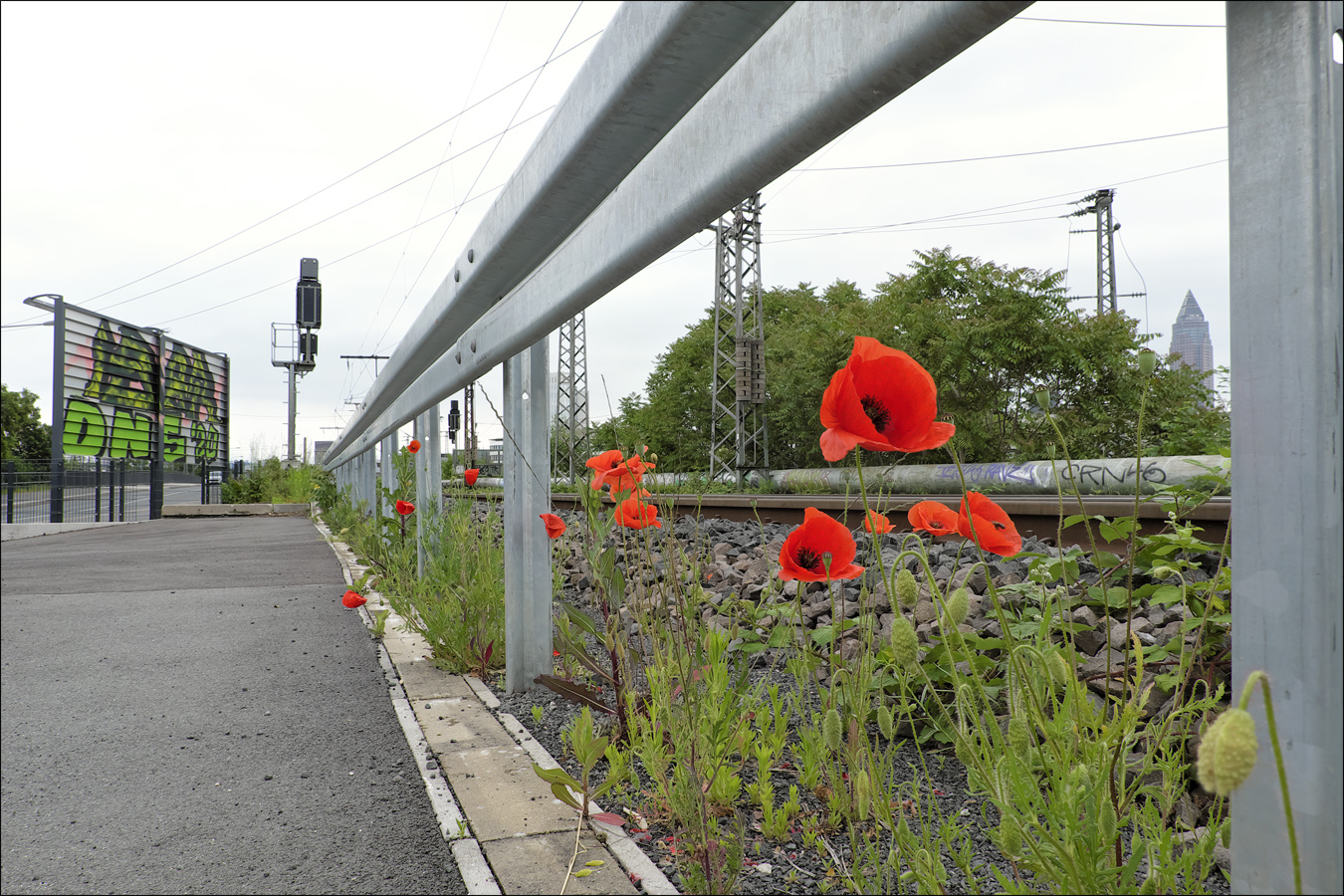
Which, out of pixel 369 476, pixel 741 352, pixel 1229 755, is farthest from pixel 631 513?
pixel 741 352

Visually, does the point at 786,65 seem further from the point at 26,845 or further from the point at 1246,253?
the point at 26,845

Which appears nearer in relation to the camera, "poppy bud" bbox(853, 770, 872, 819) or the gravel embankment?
"poppy bud" bbox(853, 770, 872, 819)

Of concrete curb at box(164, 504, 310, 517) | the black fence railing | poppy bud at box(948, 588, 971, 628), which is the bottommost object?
concrete curb at box(164, 504, 310, 517)

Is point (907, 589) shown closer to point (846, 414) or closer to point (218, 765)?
point (846, 414)

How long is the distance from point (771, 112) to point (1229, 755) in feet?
2.34

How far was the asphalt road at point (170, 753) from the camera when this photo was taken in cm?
105

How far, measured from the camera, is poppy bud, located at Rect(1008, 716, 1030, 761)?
107 cm

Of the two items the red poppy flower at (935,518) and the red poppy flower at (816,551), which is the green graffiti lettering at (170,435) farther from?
the red poppy flower at (935,518)

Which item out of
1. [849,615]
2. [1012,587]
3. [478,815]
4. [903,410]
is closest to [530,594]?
[478,815]

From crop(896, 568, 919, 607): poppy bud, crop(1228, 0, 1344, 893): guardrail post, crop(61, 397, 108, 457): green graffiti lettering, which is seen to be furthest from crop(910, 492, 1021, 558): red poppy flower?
crop(61, 397, 108, 457): green graffiti lettering

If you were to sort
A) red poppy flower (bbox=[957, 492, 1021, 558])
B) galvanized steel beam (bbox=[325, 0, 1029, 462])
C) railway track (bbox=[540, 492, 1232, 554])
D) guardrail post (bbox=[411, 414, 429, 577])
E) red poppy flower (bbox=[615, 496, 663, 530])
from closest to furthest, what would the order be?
1. galvanized steel beam (bbox=[325, 0, 1029, 462])
2. red poppy flower (bbox=[957, 492, 1021, 558])
3. red poppy flower (bbox=[615, 496, 663, 530])
4. railway track (bbox=[540, 492, 1232, 554])
5. guardrail post (bbox=[411, 414, 429, 577])

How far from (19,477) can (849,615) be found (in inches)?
102

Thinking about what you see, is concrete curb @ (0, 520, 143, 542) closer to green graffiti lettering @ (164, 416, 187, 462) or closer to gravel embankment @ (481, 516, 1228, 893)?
green graffiti lettering @ (164, 416, 187, 462)

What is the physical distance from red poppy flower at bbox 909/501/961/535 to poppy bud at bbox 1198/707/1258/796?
0.99 metres
